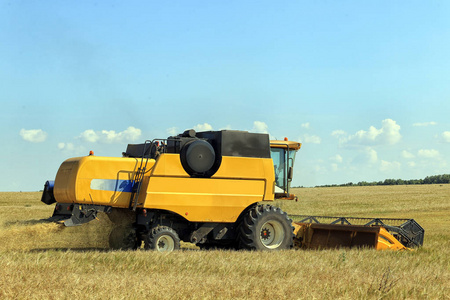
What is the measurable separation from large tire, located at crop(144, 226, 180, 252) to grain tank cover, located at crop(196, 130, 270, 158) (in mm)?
2076

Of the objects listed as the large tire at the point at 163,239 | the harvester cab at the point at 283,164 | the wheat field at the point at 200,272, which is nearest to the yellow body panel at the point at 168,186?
the large tire at the point at 163,239

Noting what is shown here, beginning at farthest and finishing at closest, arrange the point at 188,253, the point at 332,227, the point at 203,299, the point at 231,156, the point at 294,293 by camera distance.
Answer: the point at 332,227, the point at 231,156, the point at 188,253, the point at 294,293, the point at 203,299

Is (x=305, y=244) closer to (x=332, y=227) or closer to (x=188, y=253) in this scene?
(x=332, y=227)

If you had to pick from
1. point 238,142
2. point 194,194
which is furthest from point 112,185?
point 238,142

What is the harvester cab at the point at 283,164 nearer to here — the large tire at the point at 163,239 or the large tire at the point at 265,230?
the large tire at the point at 265,230

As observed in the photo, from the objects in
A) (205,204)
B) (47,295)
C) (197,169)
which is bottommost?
(47,295)

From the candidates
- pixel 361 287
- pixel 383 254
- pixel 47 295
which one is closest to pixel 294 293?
pixel 361 287

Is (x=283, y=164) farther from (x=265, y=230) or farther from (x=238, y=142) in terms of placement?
(x=265, y=230)

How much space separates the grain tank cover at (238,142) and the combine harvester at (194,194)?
0.02 m

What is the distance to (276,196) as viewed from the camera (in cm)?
1336

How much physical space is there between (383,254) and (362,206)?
89.4ft

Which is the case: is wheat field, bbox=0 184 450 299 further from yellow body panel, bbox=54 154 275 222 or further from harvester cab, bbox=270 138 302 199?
harvester cab, bbox=270 138 302 199

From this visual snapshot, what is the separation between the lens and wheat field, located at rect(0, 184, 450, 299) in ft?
22.6

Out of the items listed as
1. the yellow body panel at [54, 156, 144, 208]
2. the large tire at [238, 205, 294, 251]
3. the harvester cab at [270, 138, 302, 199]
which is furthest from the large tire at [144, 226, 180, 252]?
the harvester cab at [270, 138, 302, 199]
